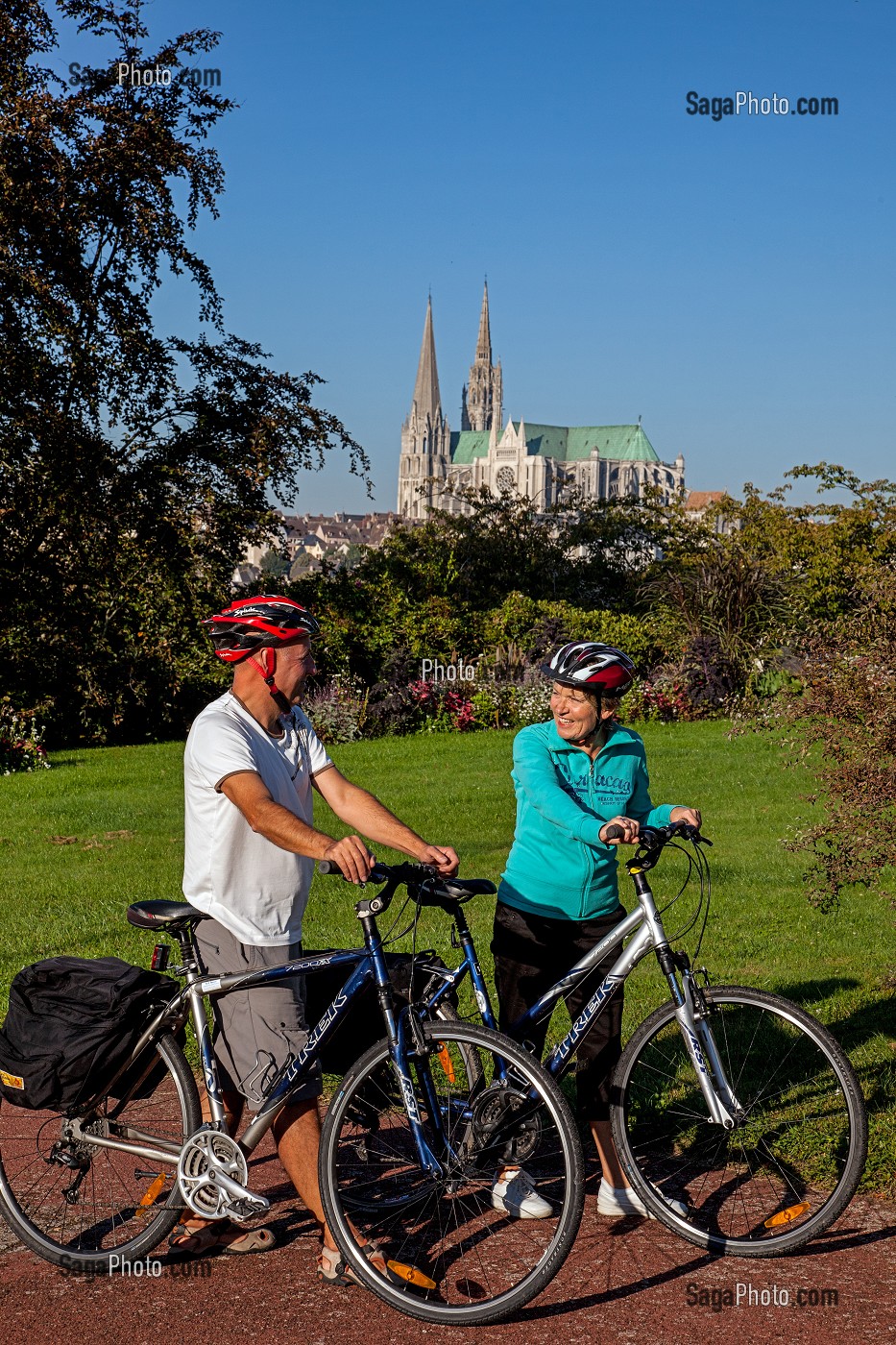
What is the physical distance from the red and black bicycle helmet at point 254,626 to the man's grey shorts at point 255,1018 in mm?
841

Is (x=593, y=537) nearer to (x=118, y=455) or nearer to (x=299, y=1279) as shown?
(x=118, y=455)

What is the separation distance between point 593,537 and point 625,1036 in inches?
980

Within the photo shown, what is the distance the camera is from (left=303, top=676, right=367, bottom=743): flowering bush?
61.8 feet

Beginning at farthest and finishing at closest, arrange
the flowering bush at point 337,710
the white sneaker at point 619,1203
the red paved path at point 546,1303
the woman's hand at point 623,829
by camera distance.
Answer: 1. the flowering bush at point 337,710
2. the white sneaker at point 619,1203
3. the woman's hand at point 623,829
4. the red paved path at point 546,1303

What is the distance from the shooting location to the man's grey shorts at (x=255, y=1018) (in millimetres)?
3848

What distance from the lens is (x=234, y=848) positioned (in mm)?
3861

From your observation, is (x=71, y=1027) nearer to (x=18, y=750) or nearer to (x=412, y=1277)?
(x=412, y=1277)

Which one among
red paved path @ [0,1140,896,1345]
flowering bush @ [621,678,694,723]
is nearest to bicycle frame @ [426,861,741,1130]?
red paved path @ [0,1140,896,1345]

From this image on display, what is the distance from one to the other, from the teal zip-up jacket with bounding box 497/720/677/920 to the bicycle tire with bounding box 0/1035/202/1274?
49.5 inches

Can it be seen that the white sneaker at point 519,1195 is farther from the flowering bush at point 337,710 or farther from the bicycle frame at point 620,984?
the flowering bush at point 337,710

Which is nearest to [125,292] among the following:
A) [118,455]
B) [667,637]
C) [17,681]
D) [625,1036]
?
[118,455]

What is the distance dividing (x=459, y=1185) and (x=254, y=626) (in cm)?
180

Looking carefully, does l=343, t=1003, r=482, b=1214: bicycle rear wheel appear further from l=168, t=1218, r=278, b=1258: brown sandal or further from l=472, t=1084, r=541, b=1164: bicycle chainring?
l=168, t=1218, r=278, b=1258: brown sandal

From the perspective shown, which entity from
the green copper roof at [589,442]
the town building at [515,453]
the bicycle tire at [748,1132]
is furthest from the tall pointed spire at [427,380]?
the bicycle tire at [748,1132]
